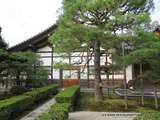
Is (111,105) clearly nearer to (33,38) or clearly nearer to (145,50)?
(145,50)

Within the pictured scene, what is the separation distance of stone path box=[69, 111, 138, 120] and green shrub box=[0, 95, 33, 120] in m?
2.35

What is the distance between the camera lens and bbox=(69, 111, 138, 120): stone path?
14.6 m

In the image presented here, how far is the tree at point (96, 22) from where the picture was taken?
671 inches

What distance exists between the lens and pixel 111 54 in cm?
1914

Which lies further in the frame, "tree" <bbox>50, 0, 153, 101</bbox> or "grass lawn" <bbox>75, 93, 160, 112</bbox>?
"grass lawn" <bbox>75, 93, 160, 112</bbox>

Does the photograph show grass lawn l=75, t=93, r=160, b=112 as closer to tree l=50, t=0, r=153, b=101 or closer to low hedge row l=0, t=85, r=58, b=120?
tree l=50, t=0, r=153, b=101

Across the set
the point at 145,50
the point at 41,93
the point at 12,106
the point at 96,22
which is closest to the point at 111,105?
the point at 145,50

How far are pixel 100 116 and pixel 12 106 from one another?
4.38 m

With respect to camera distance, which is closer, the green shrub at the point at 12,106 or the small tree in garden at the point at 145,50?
the green shrub at the point at 12,106

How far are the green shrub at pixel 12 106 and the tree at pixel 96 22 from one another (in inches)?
162

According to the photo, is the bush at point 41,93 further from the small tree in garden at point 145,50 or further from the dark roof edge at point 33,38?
the dark roof edge at point 33,38

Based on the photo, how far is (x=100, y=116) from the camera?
15289 mm

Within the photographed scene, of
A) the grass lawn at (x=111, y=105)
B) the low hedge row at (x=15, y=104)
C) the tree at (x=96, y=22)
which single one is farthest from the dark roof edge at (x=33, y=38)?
the grass lawn at (x=111, y=105)

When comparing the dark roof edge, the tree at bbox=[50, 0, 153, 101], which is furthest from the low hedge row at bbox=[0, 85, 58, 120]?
the dark roof edge
